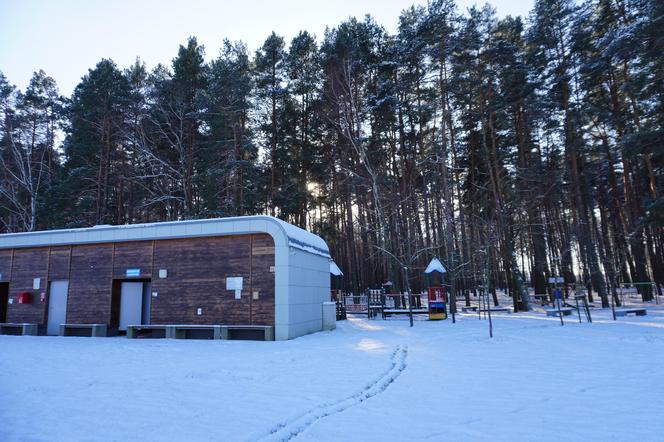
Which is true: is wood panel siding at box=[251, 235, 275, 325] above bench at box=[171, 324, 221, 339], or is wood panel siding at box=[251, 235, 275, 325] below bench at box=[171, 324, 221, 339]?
above

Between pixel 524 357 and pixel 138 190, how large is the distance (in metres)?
28.3

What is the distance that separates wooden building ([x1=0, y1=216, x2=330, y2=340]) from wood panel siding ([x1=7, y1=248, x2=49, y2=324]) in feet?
0.14

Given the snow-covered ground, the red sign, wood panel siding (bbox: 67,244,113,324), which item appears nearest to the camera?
the snow-covered ground

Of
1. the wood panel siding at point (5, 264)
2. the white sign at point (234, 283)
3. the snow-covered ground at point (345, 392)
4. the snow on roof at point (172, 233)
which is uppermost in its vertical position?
the snow on roof at point (172, 233)

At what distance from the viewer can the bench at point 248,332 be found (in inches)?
539

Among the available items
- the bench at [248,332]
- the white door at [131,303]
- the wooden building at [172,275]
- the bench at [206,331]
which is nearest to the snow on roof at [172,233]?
the wooden building at [172,275]

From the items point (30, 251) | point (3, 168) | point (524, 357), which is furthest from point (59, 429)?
point (3, 168)

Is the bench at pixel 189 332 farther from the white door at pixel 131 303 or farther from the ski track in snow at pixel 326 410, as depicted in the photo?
the ski track in snow at pixel 326 410

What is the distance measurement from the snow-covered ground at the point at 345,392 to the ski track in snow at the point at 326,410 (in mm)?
19

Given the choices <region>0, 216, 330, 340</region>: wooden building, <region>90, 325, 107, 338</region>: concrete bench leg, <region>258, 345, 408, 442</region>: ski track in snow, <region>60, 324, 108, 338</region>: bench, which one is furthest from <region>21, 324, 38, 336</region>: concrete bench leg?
<region>258, 345, 408, 442</region>: ski track in snow

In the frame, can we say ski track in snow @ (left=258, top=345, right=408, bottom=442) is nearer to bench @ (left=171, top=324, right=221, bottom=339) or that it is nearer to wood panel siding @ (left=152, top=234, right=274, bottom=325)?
wood panel siding @ (left=152, top=234, right=274, bottom=325)

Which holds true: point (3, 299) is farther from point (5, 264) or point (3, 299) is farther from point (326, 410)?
point (326, 410)

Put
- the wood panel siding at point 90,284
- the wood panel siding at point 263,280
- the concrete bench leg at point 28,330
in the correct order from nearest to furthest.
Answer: the wood panel siding at point 263,280 → the wood panel siding at point 90,284 → the concrete bench leg at point 28,330

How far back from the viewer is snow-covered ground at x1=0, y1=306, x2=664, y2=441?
4305 mm
